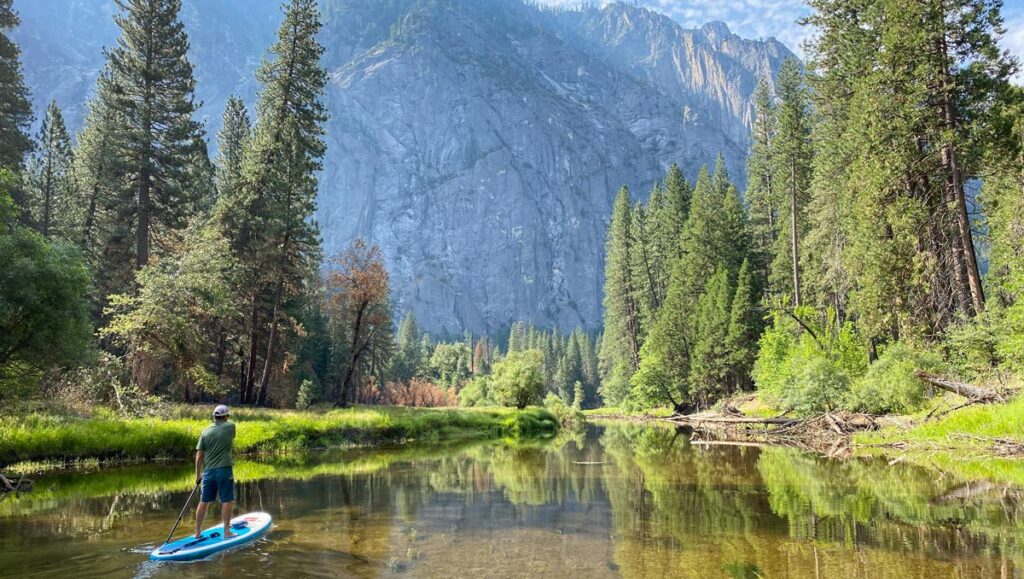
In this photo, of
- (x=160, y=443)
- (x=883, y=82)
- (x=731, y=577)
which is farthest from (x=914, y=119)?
(x=160, y=443)

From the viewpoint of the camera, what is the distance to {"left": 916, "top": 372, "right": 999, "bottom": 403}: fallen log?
18406 millimetres

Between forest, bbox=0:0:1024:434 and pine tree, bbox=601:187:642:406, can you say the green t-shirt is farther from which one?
pine tree, bbox=601:187:642:406

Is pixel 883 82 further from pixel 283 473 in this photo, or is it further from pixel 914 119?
pixel 283 473

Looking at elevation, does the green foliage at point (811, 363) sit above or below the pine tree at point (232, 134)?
below

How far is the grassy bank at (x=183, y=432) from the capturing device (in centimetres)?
1620

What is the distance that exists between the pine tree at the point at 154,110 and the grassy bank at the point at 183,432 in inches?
582

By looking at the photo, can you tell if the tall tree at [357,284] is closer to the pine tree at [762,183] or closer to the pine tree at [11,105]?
the pine tree at [11,105]

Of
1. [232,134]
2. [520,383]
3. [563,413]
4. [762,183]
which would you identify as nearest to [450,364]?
[563,413]

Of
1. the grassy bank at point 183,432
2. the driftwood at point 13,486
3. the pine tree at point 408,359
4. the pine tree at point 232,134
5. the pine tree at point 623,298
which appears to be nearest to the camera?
the driftwood at point 13,486

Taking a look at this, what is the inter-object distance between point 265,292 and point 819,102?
1398 inches

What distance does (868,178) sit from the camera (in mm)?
25297

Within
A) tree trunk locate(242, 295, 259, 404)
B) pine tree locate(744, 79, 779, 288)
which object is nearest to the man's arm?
tree trunk locate(242, 295, 259, 404)

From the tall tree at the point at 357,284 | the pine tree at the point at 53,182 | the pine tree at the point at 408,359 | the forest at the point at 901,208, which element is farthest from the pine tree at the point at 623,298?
the pine tree at the point at 53,182

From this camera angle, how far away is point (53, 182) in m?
44.1
